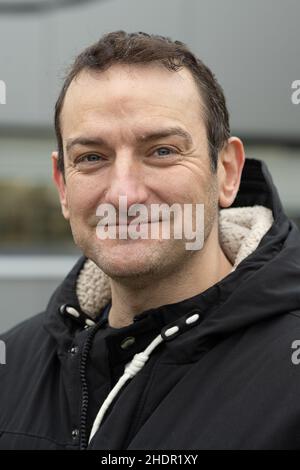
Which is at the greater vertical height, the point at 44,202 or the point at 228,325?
the point at 228,325

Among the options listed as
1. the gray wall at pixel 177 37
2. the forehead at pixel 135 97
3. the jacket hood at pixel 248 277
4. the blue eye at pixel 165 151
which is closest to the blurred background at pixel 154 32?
the gray wall at pixel 177 37

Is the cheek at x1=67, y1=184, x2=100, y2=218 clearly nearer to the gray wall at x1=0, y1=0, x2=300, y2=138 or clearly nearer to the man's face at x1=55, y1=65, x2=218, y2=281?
the man's face at x1=55, y1=65, x2=218, y2=281

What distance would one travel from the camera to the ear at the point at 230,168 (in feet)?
6.10

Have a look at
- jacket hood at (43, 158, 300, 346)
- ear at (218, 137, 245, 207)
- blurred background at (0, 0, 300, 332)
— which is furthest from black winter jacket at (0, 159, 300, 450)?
blurred background at (0, 0, 300, 332)

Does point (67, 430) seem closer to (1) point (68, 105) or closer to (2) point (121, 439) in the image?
(2) point (121, 439)

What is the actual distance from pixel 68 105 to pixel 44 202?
12.8ft

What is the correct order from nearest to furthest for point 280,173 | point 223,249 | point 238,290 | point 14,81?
point 238,290, point 223,249, point 14,81, point 280,173

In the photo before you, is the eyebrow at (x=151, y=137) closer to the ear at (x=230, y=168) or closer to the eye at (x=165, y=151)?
the eye at (x=165, y=151)

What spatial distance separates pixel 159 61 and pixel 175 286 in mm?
522

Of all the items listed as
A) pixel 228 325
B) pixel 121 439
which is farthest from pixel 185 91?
pixel 121 439

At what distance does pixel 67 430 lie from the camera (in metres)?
1.72

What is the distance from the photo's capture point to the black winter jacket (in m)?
1.49

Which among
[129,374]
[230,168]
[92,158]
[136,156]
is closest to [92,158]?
[92,158]

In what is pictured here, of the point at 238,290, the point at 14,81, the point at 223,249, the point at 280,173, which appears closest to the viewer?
the point at 238,290
